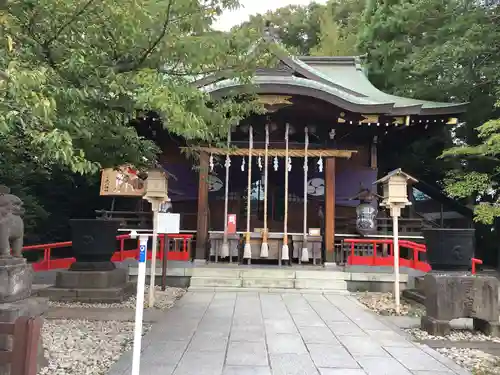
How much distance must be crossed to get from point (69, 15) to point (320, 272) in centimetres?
819

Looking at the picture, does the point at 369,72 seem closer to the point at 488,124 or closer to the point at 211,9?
the point at 488,124

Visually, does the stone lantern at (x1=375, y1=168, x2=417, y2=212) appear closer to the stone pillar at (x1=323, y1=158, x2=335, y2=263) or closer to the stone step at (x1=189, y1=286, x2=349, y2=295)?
the stone step at (x1=189, y1=286, x2=349, y2=295)

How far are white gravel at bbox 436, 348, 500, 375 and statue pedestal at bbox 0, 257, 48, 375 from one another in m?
4.42

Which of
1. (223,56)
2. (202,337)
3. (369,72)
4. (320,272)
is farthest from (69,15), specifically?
(369,72)

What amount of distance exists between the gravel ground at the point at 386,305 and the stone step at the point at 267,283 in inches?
61.1

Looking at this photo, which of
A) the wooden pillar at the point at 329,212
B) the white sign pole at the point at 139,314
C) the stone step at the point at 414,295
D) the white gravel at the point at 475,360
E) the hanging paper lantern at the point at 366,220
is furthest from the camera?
the hanging paper lantern at the point at 366,220

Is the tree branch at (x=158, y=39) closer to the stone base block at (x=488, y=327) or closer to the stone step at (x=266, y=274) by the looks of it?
the stone base block at (x=488, y=327)

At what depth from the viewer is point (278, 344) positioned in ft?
17.4

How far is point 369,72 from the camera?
1875 cm

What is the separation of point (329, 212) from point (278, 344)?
7.08 meters

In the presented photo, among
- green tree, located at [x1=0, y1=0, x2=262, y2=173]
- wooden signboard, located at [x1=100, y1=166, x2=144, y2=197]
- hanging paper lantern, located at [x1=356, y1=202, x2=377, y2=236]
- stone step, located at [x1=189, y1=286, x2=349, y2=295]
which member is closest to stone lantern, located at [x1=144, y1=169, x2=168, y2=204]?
stone step, located at [x1=189, y1=286, x2=349, y2=295]

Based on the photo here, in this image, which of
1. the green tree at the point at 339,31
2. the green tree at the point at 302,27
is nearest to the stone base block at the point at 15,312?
the green tree at the point at 339,31

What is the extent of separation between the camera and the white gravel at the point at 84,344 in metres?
4.43

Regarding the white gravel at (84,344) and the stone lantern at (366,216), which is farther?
the stone lantern at (366,216)
